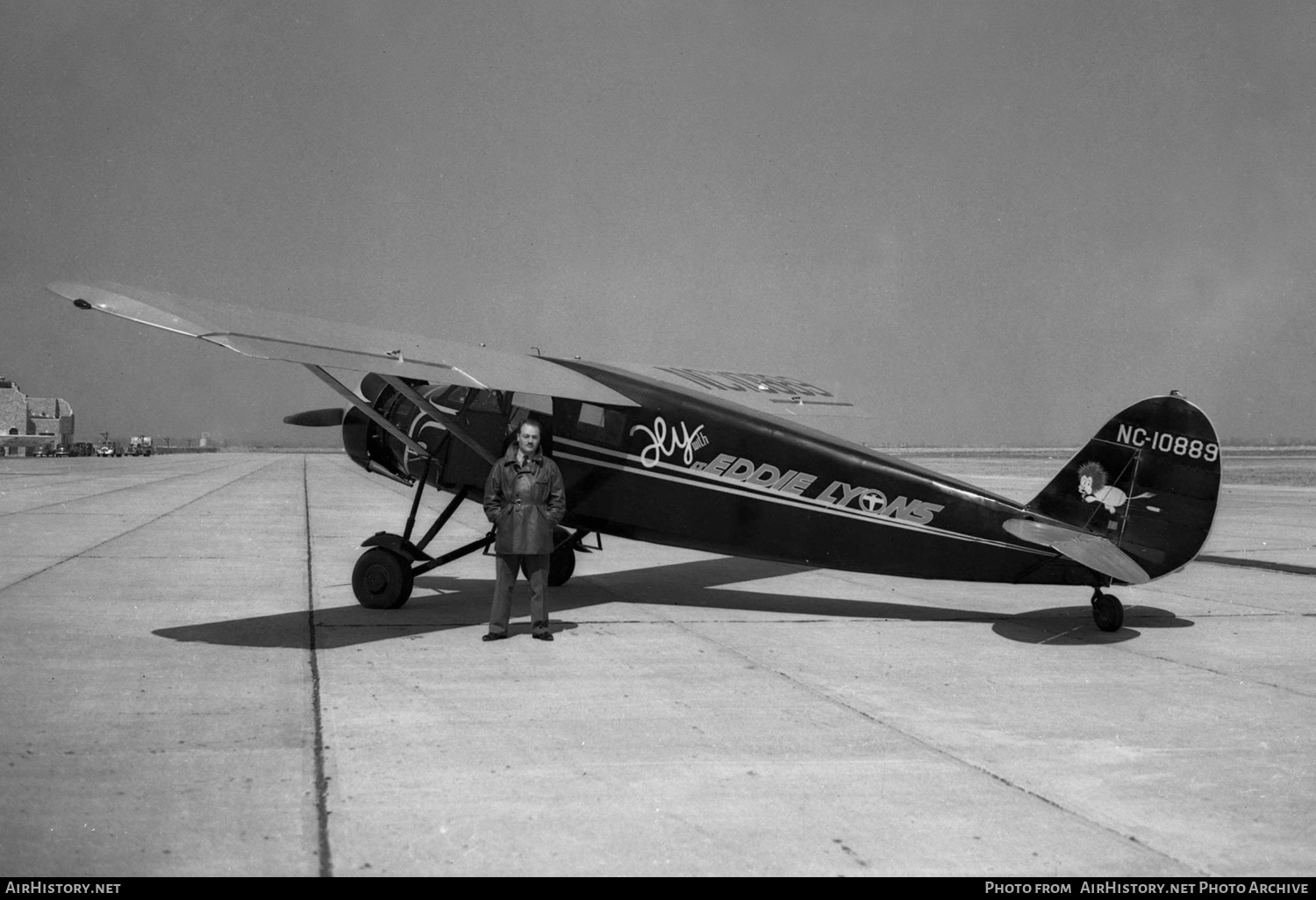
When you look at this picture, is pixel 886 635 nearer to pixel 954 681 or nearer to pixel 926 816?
pixel 954 681

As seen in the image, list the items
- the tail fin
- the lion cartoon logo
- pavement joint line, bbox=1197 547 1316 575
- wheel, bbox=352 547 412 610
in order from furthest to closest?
1. pavement joint line, bbox=1197 547 1316 575
2. wheel, bbox=352 547 412 610
3. the lion cartoon logo
4. the tail fin

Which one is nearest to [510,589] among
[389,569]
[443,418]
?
[389,569]

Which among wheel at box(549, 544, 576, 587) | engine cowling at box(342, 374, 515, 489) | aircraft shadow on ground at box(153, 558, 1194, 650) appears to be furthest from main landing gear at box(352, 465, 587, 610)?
wheel at box(549, 544, 576, 587)

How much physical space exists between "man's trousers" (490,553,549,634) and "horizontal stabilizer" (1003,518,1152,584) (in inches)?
154

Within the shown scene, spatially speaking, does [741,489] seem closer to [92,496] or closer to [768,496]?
[768,496]

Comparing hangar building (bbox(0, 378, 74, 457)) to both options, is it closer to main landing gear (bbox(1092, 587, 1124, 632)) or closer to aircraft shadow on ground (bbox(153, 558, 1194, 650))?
aircraft shadow on ground (bbox(153, 558, 1194, 650))

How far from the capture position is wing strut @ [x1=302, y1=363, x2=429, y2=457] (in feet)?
28.7

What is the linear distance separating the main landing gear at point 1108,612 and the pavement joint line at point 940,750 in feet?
10.8

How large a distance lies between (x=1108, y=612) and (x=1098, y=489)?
3.53 feet

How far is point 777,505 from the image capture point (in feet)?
32.5

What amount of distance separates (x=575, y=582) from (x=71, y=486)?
82.7 feet

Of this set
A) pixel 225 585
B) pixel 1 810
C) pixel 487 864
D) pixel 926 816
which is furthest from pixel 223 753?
pixel 225 585

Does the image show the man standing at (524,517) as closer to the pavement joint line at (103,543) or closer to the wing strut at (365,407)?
the wing strut at (365,407)

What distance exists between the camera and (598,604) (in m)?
10.9
